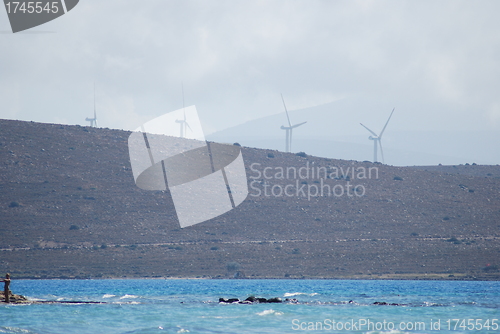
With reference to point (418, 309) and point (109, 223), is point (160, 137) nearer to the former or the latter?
point (109, 223)

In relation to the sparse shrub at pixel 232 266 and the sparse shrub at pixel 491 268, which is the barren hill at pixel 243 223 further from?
the sparse shrub at pixel 491 268

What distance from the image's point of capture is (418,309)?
1533 inches

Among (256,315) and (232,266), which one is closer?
(256,315)

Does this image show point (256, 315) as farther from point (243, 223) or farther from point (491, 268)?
point (243, 223)

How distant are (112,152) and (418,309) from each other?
70791 mm

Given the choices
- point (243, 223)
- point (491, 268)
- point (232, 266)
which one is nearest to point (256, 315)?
point (232, 266)

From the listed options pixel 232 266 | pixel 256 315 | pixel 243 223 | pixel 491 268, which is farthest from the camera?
A: pixel 243 223

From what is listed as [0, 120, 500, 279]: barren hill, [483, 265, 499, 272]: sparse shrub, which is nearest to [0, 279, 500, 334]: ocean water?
[0, 120, 500, 279]: barren hill

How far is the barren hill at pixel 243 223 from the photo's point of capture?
75.9 meters

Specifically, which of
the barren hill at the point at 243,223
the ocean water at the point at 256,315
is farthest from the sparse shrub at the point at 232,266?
the ocean water at the point at 256,315

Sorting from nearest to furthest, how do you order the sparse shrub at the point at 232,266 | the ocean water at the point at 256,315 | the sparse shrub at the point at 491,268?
the ocean water at the point at 256,315 < the sparse shrub at the point at 232,266 < the sparse shrub at the point at 491,268

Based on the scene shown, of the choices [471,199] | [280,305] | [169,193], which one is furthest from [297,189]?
[280,305]

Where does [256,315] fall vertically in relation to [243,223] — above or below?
below

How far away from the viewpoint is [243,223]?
3425 inches
